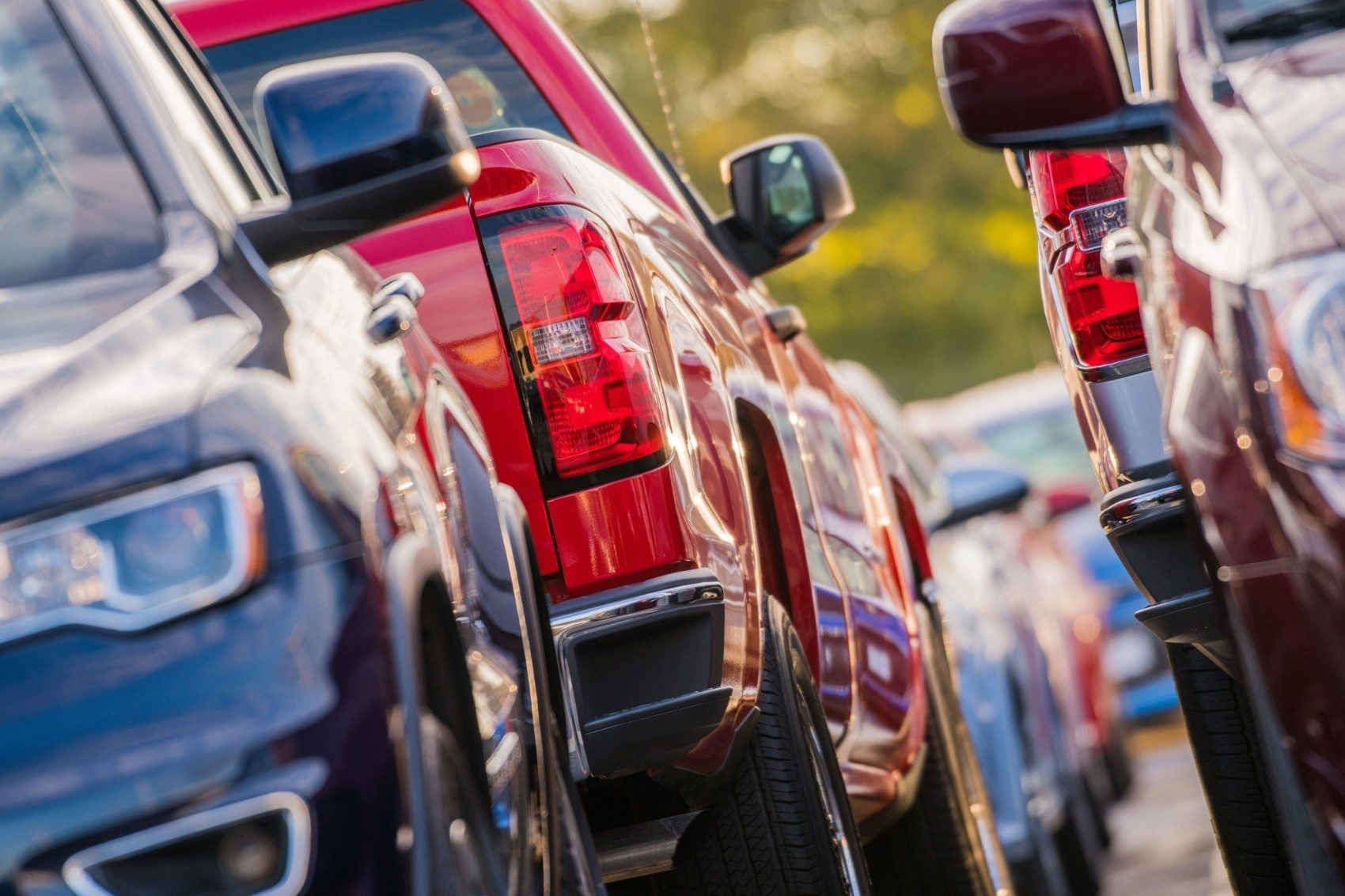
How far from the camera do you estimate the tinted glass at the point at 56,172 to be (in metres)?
2.97

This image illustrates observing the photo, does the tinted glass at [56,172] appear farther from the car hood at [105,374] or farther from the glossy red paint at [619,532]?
the glossy red paint at [619,532]

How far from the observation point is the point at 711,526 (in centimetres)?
422

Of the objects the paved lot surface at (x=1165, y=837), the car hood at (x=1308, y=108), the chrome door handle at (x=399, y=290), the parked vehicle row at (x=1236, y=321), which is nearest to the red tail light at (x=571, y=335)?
the chrome door handle at (x=399, y=290)

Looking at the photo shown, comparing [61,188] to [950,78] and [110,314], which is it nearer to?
[110,314]

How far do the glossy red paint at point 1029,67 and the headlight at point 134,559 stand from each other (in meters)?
1.57

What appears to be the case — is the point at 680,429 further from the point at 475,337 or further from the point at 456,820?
the point at 456,820

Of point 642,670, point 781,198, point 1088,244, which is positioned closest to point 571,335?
point 642,670

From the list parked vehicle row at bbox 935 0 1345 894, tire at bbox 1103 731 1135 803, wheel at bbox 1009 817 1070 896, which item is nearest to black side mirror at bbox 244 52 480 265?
parked vehicle row at bbox 935 0 1345 894

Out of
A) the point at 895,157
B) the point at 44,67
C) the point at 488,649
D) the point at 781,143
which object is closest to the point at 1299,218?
the point at 488,649

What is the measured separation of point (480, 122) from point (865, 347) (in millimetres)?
31573

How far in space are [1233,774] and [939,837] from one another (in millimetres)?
1569

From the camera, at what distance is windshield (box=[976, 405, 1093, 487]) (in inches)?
682

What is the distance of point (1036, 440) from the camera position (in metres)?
17.4

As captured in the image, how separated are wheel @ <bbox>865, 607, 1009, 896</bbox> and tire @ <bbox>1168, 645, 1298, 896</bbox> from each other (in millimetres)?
1326
